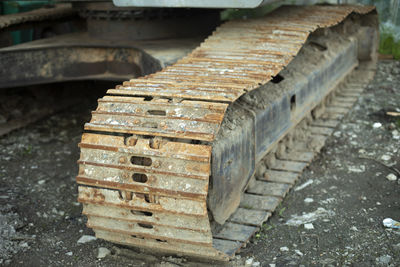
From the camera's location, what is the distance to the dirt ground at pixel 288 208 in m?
3.68

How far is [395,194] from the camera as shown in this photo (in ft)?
14.7

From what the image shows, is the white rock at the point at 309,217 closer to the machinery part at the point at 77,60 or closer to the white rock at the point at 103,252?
the white rock at the point at 103,252

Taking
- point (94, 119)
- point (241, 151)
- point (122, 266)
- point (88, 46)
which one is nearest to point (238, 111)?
point (241, 151)

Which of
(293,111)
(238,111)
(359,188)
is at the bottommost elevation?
(359,188)

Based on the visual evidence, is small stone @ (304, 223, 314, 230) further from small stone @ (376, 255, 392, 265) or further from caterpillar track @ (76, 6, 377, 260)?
small stone @ (376, 255, 392, 265)

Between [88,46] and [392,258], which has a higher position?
[88,46]

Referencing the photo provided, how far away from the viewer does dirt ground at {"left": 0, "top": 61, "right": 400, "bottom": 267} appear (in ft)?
12.1

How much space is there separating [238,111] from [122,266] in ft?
4.24

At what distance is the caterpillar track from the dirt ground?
17 cm

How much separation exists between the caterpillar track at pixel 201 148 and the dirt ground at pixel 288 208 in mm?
169

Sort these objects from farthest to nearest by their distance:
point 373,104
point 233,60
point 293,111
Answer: point 373,104 → point 293,111 → point 233,60

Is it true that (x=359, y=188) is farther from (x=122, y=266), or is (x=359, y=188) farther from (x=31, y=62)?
(x=31, y=62)

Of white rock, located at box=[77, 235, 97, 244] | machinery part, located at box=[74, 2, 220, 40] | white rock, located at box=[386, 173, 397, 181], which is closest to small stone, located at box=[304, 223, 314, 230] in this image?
white rock, located at box=[386, 173, 397, 181]

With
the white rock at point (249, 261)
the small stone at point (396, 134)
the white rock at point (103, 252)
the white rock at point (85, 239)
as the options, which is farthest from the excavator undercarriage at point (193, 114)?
the small stone at point (396, 134)
